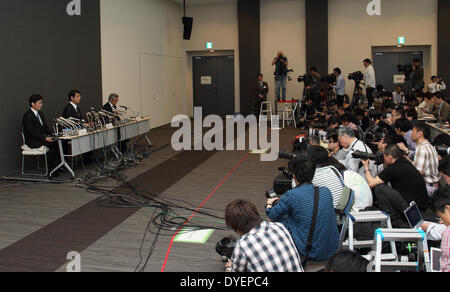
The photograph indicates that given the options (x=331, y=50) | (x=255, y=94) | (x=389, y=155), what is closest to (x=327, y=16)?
(x=331, y=50)

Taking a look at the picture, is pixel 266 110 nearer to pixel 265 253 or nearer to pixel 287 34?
pixel 287 34

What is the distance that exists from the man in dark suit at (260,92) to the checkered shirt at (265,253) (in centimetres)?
1238

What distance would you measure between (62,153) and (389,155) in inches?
201

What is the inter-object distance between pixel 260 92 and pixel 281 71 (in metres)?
1.00

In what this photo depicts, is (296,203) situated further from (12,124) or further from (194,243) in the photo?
(12,124)

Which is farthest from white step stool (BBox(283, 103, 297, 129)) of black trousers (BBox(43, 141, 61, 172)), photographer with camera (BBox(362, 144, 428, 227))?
photographer with camera (BBox(362, 144, 428, 227))

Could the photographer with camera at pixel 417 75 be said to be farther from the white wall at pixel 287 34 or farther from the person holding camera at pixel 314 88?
the white wall at pixel 287 34

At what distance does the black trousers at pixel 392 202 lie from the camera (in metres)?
4.17

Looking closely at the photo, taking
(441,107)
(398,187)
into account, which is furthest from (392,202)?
(441,107)

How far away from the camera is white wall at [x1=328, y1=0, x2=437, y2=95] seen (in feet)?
46.9

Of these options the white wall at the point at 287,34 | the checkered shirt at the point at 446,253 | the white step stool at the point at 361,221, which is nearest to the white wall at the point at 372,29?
the white wall at the point at 287,34

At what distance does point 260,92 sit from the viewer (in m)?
14.9

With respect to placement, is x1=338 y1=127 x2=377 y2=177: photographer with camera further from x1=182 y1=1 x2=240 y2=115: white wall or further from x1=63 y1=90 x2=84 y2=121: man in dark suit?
x1=182 y1=1 x2=240 y2=115: white wall

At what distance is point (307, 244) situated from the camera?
327cm
